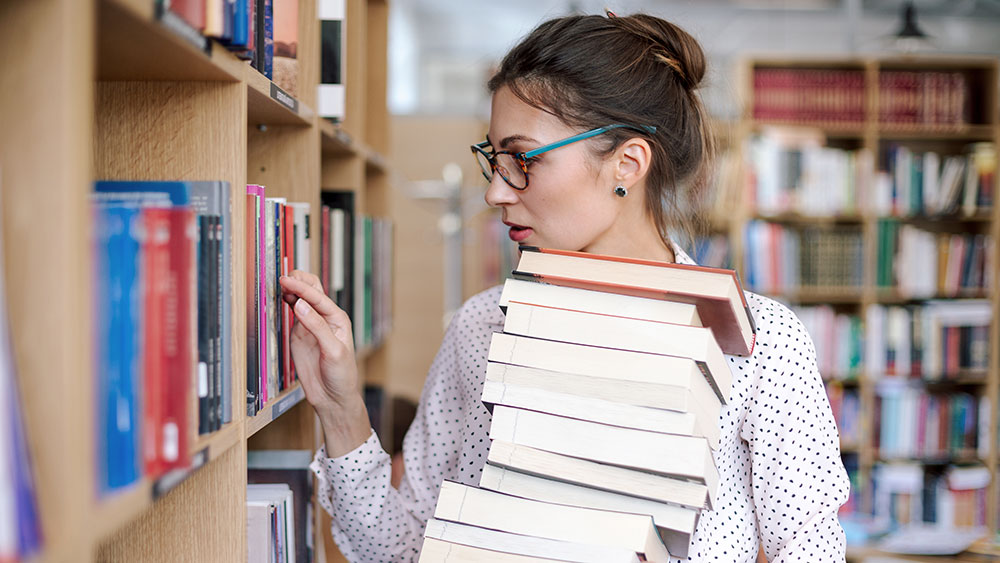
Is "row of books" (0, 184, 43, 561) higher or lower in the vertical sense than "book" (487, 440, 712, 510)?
higher

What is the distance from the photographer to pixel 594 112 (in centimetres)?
121

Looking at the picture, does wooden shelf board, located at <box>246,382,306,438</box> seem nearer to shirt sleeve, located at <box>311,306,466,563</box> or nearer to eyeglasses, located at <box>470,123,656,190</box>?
shirt sleeve, located at <box>311,306,466,563</box>

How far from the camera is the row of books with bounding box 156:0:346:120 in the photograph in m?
0.76

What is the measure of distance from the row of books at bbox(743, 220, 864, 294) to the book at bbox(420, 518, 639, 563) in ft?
10.2

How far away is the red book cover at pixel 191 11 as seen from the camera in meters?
→ 0.75

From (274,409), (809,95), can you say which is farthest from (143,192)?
(809,95)

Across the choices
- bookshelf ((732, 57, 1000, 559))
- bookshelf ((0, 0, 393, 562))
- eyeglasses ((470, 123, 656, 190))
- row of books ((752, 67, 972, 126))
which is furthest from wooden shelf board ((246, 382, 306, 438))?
row of books ((752, 67, 972, 126))

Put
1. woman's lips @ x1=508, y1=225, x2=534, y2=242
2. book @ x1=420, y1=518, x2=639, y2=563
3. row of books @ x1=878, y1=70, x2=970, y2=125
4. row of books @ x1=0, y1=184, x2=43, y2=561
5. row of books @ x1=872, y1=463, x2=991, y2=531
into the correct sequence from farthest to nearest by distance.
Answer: row of books @ x1=878, y1=70, x2=970, y2=125 < row of books @ x1=872, y1=463, x2=991, y2=531 < woman's lips @ x1=508, y1=225, x2=534, y2=242 < book @ x1=420, y1=518, x2=639, y2=563 < row of books @ x1=0, y1=184, x2=43, y2=561

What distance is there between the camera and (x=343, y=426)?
4.01 feet

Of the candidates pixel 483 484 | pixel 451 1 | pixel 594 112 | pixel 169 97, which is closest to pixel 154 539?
pixel 483 484

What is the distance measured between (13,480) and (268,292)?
1.99 feet

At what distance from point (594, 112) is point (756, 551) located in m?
0.67

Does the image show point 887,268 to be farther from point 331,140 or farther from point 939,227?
point 331,140

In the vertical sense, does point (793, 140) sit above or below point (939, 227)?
above
